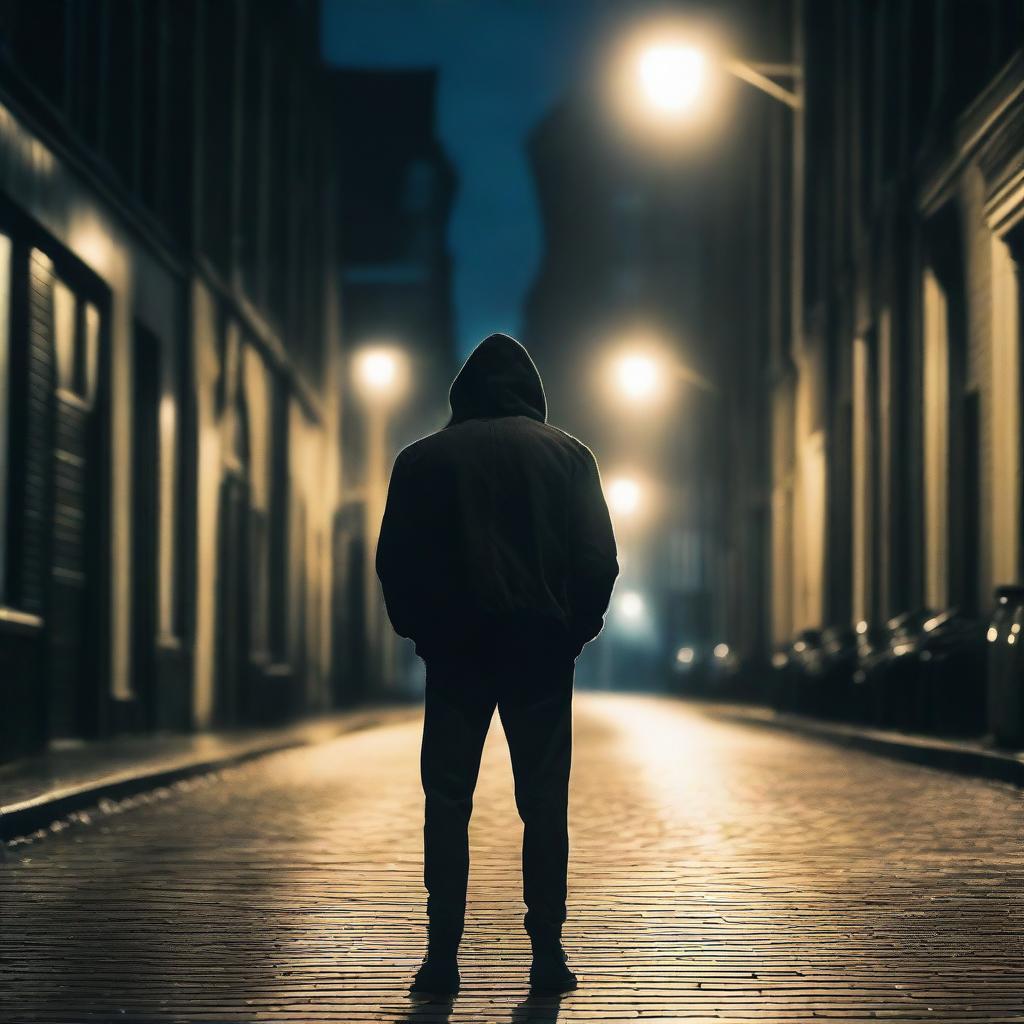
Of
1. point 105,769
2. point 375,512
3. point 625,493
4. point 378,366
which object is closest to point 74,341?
point 105,769

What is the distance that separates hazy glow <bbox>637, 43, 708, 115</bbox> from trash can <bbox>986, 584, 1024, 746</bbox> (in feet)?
30.0

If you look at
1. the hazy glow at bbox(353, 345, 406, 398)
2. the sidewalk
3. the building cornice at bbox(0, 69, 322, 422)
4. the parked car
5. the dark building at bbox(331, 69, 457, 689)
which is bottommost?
the sidewalk

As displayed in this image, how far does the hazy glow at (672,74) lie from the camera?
21.4 metres

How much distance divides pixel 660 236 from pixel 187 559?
225 ft

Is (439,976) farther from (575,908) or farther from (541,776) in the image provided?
(575,908)

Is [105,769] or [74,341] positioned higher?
[74,341]

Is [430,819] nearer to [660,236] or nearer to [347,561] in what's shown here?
[347,561]

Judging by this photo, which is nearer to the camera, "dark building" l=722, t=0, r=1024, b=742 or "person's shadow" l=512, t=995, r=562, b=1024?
"person's shadow" l=512, t=995, r=562, b=1024

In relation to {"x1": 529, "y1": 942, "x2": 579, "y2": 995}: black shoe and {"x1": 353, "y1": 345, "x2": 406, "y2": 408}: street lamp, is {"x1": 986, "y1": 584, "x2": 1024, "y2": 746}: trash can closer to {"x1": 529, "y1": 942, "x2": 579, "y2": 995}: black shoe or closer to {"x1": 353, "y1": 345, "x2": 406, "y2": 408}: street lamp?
{"x1": 529, "y1": 942, "x2": 579, "y2": 995}: black shoe

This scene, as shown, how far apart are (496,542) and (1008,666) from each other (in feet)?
30.1

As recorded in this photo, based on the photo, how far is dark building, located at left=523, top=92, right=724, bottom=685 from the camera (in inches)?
2896

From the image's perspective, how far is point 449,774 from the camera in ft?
17.5

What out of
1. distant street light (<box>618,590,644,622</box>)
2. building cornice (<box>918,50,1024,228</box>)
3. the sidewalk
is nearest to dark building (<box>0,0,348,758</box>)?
A: the sidewalk

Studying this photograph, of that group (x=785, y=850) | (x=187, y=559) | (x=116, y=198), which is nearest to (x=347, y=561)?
(x=187, y=559)
